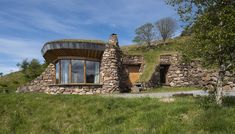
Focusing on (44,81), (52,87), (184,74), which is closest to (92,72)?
(52,87)

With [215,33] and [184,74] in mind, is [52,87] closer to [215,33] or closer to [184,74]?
[184,74]

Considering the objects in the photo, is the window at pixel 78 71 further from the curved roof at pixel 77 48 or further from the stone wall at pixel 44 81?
the stone wall at pixel 44 81

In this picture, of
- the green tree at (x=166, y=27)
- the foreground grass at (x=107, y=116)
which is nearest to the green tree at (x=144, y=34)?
the green tree at (x=166, y=27)

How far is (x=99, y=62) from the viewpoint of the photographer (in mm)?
25766

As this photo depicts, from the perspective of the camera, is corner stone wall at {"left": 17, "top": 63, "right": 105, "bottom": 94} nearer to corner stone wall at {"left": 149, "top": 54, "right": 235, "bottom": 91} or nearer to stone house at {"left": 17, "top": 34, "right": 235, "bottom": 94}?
stone house at {"left": 17, "top": 34, "right": 235, "bottom": 94}

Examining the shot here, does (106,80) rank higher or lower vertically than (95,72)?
lower

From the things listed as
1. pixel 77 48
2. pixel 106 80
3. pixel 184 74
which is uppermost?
pixel 77 48

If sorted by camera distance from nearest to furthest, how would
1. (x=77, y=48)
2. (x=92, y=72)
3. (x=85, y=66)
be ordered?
(x=77, y=48), (x=85, y=66), (x=92, y=72)

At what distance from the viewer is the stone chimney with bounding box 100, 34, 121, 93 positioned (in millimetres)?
24781

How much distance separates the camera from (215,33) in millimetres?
11805

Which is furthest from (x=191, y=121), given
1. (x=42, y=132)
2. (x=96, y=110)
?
(x=42, y=132)

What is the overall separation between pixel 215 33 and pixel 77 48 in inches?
565

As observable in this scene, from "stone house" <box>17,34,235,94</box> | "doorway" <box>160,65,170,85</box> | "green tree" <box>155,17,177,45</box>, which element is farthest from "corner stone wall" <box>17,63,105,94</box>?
"green tree" <box>155,17,177,45</box>

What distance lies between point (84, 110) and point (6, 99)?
16.3ft
